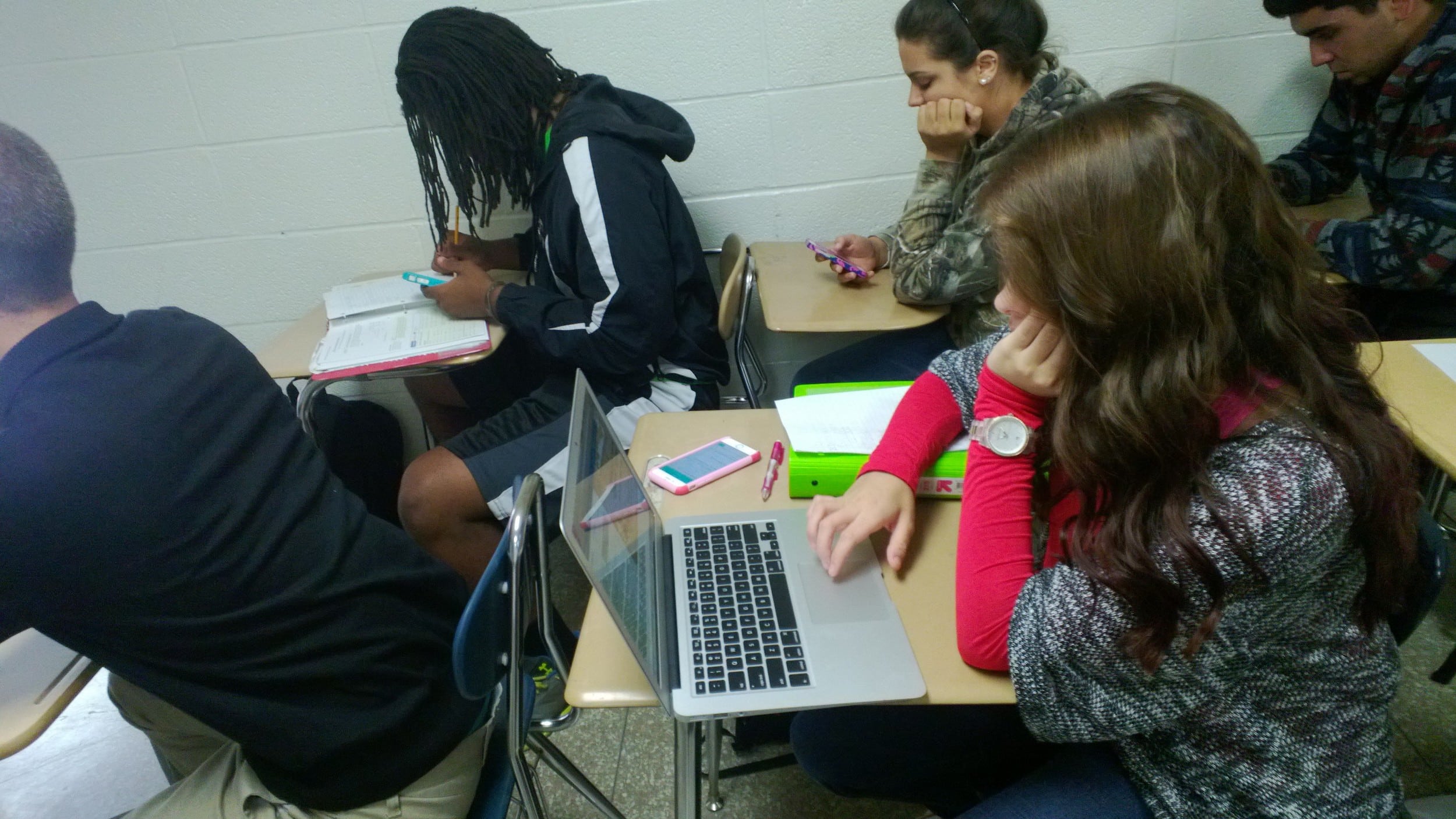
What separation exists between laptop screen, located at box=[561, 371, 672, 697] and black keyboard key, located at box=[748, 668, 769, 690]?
0.08 meters

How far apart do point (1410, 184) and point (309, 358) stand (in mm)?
2380

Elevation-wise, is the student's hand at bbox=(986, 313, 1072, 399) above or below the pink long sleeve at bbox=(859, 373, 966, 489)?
above

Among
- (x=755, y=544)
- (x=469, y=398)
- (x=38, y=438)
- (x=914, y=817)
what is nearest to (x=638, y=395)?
(x=469, y=398)

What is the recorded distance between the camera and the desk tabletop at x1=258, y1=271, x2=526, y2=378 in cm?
168

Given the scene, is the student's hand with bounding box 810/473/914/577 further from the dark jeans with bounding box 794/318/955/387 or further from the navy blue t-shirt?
the dark jeans with bounding box 794/318/955/387

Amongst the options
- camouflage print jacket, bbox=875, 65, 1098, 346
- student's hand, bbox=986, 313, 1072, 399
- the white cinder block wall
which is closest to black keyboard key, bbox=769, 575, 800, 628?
student's hand, bbox=986, 313, 1072, 399

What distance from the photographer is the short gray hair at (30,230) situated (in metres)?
0.91

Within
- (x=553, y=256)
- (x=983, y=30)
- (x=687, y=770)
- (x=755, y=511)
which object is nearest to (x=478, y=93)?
(x=553, y=256)

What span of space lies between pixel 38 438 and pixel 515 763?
1.96 ft

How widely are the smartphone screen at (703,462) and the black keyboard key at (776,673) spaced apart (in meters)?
0.34

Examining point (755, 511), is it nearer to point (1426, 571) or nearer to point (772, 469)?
point (772, 469)

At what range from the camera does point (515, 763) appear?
0.98 meters

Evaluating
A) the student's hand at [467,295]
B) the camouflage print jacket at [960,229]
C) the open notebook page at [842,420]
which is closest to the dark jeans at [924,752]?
the open notebook page at [842,420]

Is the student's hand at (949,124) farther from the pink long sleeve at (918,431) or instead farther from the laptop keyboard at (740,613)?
the laptop keyboard at (740,613)
